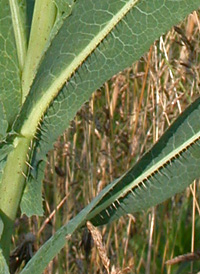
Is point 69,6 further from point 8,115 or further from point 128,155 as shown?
point 128,155

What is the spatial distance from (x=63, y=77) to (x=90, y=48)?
2.4 inches

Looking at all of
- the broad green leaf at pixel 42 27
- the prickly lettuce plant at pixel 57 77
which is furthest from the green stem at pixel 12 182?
the broad green leaf at pixel 42 27

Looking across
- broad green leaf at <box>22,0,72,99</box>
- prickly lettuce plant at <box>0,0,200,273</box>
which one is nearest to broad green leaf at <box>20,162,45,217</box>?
prickly lettuce plant at <box>0,0,200,273</box>

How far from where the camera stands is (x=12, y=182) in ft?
2.94

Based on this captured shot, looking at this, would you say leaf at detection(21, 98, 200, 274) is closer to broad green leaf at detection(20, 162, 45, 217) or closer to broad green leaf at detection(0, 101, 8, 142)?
broad green leaf at detection(20, 162, 45, 217)

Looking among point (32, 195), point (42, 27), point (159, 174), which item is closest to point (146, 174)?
point (159, 174)

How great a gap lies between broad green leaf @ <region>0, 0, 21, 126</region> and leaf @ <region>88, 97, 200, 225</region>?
21 centimetres

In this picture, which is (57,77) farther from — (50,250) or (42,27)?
(50,250)

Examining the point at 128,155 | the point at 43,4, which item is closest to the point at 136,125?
the point at 128,155

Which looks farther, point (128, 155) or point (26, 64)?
point (128, 155)

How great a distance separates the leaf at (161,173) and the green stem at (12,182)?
13cm

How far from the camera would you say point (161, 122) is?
1.85 m

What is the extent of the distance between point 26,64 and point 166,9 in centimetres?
23

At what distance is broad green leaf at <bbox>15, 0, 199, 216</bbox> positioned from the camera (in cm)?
86
